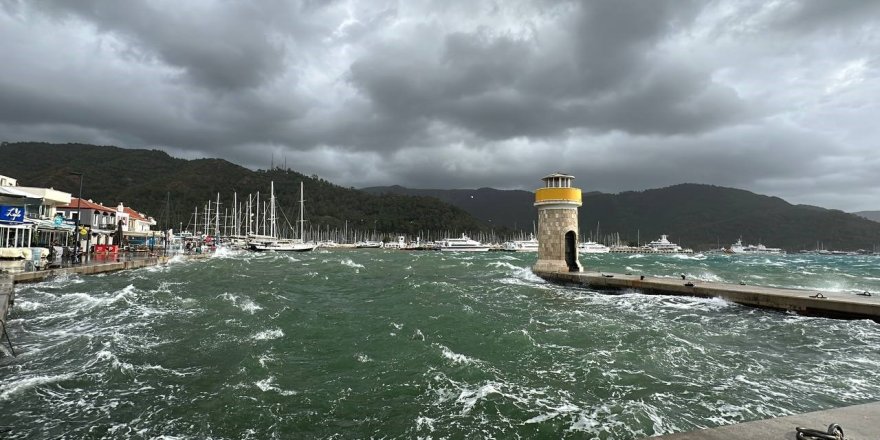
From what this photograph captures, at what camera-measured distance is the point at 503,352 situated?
37.2 ft

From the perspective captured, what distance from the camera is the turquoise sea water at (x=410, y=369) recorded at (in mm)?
7148

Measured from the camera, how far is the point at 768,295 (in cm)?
1827

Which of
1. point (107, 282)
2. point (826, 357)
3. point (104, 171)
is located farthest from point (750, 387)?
point (104, 171)

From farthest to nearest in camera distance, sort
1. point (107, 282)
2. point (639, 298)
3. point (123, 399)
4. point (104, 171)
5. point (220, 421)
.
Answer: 1. point (104, 171)
2. point (107, 282)
3. point (639, 298)
4. point (123, 399)
5. point (220, 421)

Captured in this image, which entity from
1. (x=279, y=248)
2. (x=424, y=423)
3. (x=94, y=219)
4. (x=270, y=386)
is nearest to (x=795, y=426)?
(x=424, y=423)

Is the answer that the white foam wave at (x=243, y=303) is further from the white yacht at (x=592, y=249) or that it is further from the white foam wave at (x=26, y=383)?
the white yacht at (x=592, y=249)

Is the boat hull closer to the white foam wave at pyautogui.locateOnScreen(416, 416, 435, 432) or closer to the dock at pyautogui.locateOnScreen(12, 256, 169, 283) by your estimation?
→ the dock at pyautogui.locateOnScreen(12, 256, 169, 283)

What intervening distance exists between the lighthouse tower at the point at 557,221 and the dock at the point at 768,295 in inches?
199

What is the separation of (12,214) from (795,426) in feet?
123

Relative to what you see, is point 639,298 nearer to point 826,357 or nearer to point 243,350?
point 826,357

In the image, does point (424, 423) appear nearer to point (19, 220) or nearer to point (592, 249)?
point (19, 220)

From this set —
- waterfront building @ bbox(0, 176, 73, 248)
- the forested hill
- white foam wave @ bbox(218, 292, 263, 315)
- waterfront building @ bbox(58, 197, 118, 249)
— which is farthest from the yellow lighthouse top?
the forested hill

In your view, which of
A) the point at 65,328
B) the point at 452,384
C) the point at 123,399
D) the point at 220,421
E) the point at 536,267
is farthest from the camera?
the point at 536,267

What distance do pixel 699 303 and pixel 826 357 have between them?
839 centimetres
